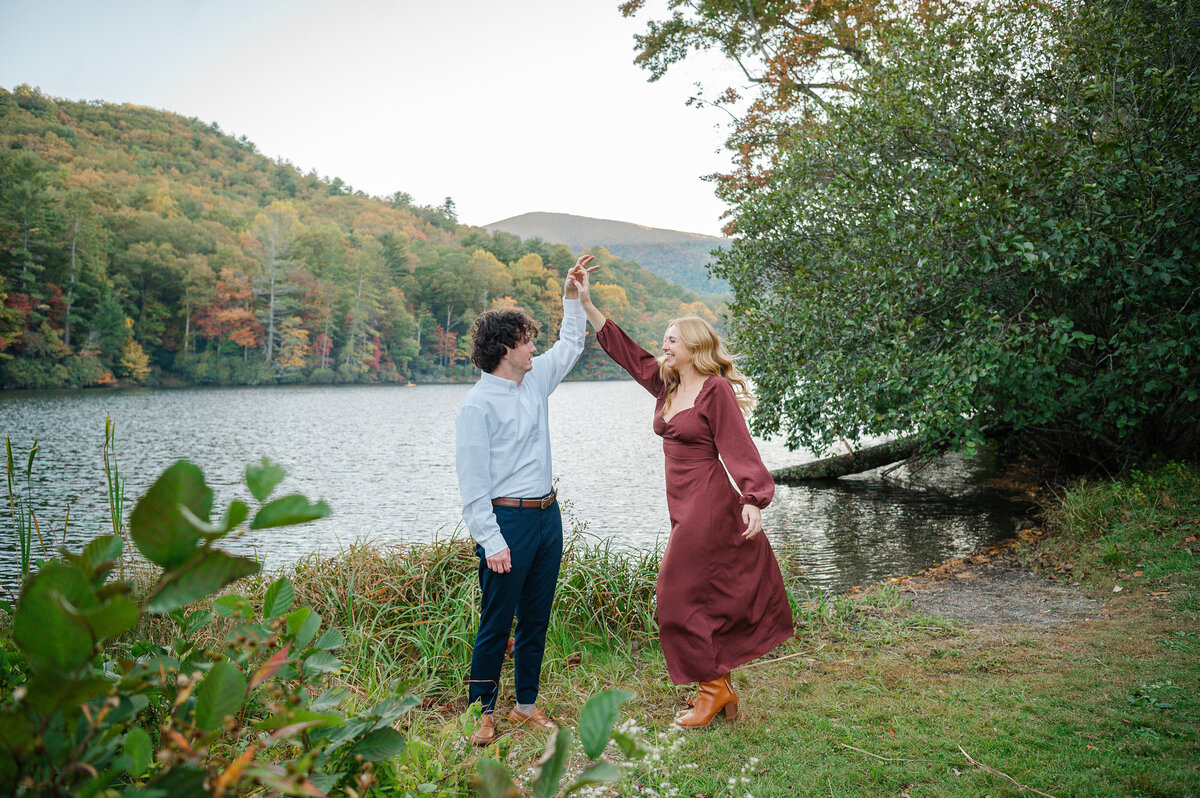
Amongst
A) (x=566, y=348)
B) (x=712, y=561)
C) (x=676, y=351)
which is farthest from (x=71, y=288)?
(x=712, y=561)

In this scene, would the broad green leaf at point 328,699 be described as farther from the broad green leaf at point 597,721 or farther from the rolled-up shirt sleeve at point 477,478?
the rolled-up shirt sleeve at point 477,478

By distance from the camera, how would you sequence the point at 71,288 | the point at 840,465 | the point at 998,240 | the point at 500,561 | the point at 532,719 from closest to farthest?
the point at 500,561, the point at 532,719, the point at 998,240, the point at 840,465, the point at 71,288

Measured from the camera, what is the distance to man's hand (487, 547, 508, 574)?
11.7 ft

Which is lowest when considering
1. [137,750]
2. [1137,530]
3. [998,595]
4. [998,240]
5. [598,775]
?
[998,595]

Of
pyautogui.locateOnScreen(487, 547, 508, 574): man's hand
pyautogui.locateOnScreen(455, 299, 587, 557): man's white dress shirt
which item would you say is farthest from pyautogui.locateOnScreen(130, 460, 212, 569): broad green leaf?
pyautogui.locateOnScreen(487, 547, 508, 574): man's hand

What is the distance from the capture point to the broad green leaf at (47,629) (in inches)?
21.7

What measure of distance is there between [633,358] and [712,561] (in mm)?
1253

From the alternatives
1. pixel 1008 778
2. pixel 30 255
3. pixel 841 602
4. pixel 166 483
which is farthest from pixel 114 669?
pixel 30 255

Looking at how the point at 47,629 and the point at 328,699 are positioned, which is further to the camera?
the point at 328,699

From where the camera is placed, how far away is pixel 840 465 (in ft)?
49.2

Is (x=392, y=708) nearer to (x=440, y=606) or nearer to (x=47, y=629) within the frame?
(x=47, y=629)

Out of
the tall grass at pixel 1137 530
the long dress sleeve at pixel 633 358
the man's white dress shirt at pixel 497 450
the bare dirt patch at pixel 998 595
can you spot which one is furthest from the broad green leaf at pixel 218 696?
the tall grass at pixel 1137 530

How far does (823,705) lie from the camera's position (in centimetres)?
404

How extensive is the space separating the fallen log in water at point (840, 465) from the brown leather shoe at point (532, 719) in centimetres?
1162
